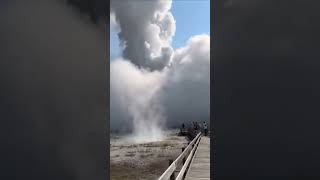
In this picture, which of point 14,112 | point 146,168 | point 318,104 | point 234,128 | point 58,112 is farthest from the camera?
point 146,168

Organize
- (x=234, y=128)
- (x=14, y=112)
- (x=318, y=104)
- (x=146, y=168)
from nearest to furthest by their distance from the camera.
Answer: (x=14, y=112) < (x=318, y=104) < (x=234, y=128) < (x=146, y=168)

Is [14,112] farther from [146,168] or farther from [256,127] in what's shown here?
[146,168]

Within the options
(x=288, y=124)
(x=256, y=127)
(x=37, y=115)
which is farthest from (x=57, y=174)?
(x=288, y=124)

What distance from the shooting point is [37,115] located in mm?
3096

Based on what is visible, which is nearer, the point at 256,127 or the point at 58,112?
the point at 256,127

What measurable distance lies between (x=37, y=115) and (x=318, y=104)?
6.60ft

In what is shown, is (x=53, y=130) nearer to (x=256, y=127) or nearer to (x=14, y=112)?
(x=14, y=112)

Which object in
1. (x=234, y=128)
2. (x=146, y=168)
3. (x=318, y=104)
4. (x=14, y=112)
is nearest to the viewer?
(x=14, y=112)

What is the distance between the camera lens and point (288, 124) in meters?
3.13

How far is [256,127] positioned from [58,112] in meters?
1.57

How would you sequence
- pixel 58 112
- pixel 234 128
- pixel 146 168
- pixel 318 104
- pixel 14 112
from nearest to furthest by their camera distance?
pixel 14 112, pixel 318 104, pixel 234 128, pixel 58 112, pixel 146 168

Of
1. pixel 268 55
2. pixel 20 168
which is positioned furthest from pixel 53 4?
pixel 268 55

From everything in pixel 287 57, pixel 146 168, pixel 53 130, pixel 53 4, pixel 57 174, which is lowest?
A: pixel 146 168

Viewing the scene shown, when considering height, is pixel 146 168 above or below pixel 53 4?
below
